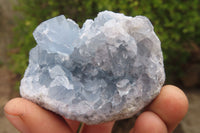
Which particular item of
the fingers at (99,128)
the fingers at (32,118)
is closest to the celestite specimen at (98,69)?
the fingers at (32,118)

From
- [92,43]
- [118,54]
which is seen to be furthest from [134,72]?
[92,43]

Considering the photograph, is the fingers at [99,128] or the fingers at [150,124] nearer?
the fingers at [150,124]

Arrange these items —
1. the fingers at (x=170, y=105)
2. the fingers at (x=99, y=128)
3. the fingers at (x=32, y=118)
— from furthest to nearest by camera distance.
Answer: the fingers at (x=99, y=128) → the fingers at (x=170, y=105) → the fingers at (x=32, y=118)

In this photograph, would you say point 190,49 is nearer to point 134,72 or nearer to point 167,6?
point 167,6

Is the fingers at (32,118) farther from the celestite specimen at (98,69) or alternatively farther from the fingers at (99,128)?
the fingers at (99,128)

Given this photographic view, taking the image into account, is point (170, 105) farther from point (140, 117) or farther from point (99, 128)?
point (99, 128)

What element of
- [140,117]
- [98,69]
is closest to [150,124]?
[140,117]

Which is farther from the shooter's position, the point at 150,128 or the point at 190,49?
the point at 190,49
